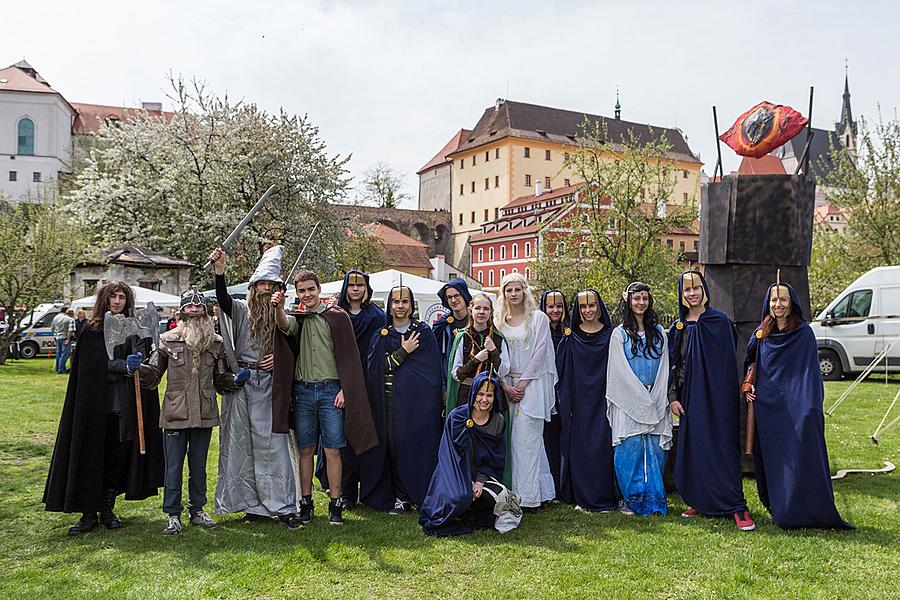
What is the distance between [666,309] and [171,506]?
2492cm

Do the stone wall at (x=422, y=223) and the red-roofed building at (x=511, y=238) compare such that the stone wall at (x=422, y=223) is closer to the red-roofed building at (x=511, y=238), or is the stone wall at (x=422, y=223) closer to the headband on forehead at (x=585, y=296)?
the red-roofed building at (x=511, y=238)

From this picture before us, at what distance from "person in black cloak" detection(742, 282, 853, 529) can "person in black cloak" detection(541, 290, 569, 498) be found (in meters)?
1.64

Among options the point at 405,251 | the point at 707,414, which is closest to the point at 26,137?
the point at 405,251

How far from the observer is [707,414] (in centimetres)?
582

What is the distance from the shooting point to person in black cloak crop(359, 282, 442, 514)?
6.18 meters

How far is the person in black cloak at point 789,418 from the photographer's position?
17.6 ft

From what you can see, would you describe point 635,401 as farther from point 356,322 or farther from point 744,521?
point 356,322

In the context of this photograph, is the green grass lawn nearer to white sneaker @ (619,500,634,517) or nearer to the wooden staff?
white sneaker @ (619,500,634,517)

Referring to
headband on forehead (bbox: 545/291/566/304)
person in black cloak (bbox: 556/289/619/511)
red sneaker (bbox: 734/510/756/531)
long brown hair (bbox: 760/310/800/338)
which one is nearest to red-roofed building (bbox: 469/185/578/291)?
headband on forehead (bbox: 545/291/566/304)

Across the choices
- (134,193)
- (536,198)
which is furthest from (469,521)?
(536,198)

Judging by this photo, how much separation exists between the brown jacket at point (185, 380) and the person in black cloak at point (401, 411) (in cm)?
128

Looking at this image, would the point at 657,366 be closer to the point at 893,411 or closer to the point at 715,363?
the point at 715,363

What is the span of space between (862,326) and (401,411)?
1321 cm

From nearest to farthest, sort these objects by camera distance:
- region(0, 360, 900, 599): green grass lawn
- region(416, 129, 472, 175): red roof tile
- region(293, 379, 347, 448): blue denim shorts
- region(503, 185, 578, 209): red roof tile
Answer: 1. region(0, 360, 900, 599): green grass lawn
2. region(293, 379, 347, 448): blue denim shorts
3. region(503, 185, 578, 209): red roof tile
4. region(416, 129, 472, 175): red roof tile
